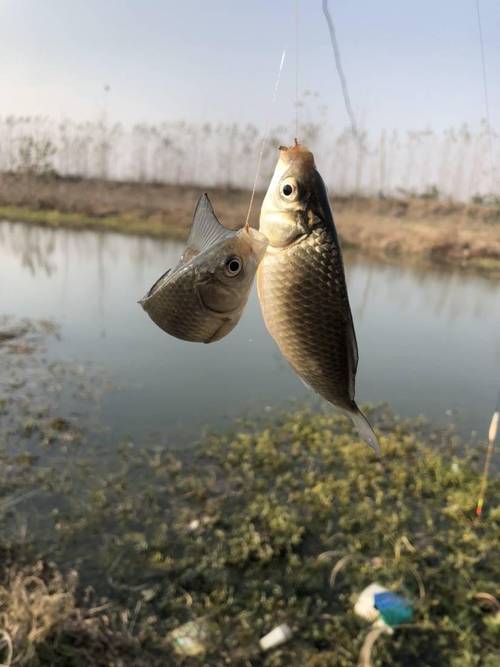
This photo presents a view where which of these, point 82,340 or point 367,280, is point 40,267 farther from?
point 367,280

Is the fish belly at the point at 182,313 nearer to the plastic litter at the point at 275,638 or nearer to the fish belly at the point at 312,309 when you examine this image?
the fish belly at the point at 312,309

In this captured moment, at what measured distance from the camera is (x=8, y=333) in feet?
28.6

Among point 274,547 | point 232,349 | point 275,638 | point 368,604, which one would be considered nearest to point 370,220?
point 232,349

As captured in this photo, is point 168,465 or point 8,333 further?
point 8,333

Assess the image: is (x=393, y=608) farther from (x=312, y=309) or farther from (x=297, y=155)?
(x=297, y=155)

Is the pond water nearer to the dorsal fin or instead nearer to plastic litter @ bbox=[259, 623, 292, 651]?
plastic litter @ bbox=[259, 623, 292, 651]

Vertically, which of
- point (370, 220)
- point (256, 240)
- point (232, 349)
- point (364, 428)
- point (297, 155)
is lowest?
point (232, 349)

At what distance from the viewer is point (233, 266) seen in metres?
0.77

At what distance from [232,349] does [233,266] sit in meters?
7.97

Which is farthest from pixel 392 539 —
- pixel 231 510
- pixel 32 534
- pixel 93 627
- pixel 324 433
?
pixel 32 534

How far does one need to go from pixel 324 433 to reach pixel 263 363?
7.97 feet

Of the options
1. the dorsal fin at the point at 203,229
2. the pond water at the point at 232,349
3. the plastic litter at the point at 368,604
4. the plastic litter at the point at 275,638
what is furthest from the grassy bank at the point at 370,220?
the dorsal fin at the point at 203,229

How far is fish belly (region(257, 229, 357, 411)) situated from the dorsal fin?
9 centimetres

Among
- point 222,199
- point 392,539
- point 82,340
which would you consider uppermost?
point 222,199
